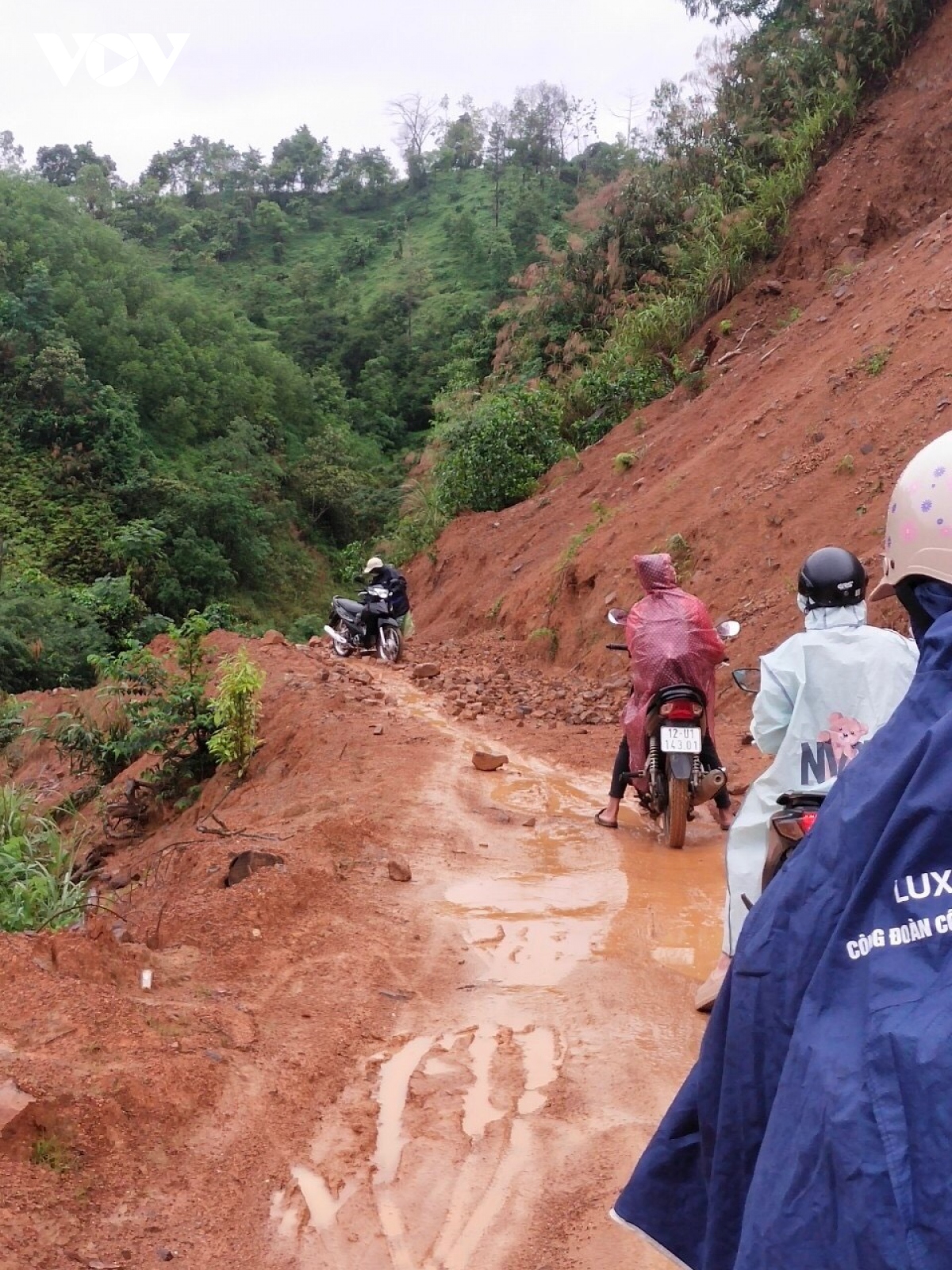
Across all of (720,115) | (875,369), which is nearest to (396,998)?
(875,369)

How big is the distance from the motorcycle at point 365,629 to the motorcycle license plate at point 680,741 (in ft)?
28.4

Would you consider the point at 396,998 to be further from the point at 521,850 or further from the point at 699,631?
the point at 699,631

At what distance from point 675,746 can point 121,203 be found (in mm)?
58357

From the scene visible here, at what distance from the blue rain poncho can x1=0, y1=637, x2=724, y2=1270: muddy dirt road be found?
5.90 feet

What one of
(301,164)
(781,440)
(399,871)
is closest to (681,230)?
(781,440)

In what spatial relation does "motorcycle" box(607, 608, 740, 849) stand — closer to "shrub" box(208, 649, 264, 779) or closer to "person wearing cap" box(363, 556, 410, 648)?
"shrub" box(208, 649, 264, 779)

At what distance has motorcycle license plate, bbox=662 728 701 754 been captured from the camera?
6.38 m

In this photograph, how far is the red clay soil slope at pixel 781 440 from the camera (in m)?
11.6

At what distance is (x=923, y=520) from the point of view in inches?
64.1

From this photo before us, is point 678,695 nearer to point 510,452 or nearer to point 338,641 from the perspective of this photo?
point 338,641

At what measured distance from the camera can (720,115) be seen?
22.1 m

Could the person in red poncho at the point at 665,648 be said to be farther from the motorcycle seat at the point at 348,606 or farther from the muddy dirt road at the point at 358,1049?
the motorcycle seat at the point at 348,606

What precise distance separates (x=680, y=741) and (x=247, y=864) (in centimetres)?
242

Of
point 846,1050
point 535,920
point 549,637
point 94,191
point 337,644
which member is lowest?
point 337,644
